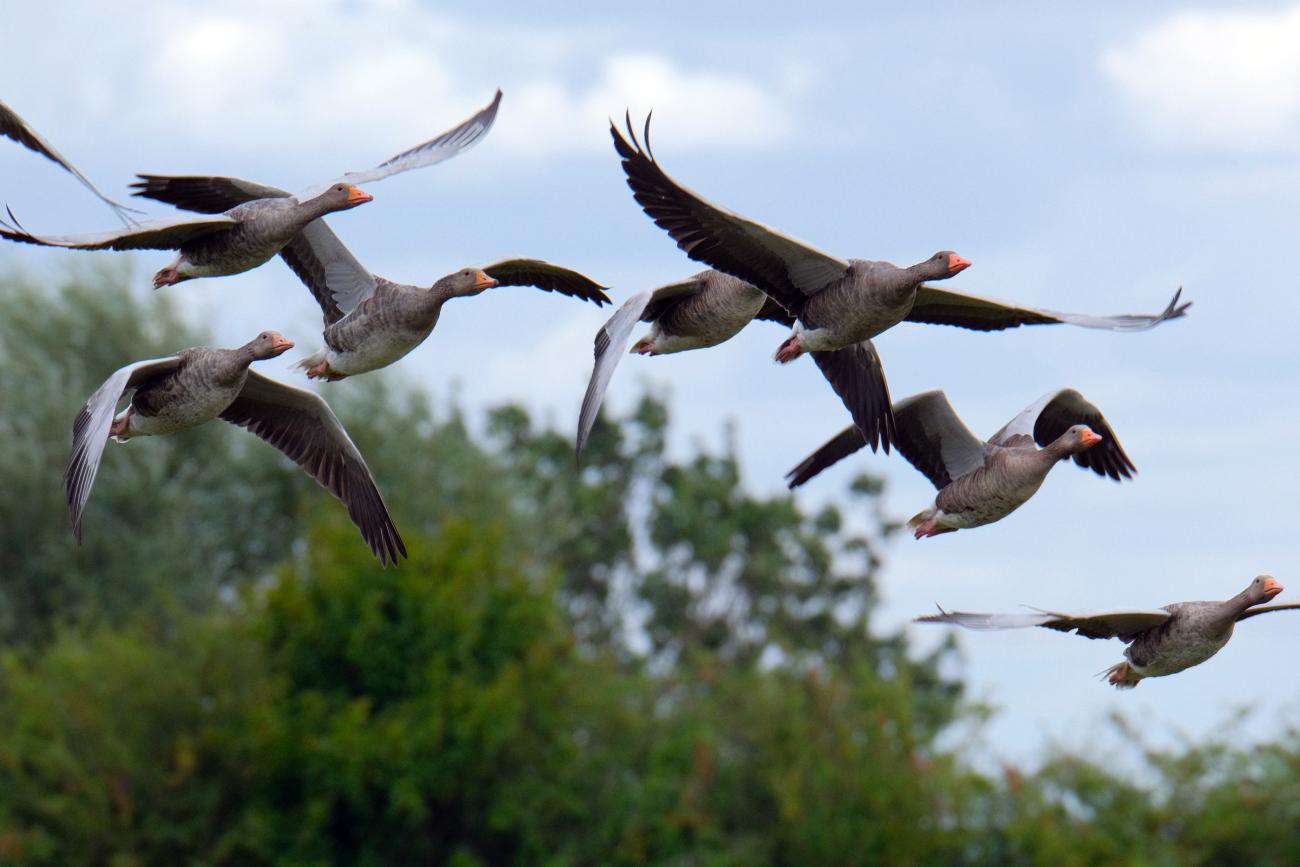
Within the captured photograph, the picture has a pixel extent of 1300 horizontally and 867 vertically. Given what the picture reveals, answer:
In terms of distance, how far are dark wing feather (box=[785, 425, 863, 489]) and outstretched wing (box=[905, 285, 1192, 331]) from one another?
3.15 feet

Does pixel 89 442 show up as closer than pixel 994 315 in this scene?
Yes

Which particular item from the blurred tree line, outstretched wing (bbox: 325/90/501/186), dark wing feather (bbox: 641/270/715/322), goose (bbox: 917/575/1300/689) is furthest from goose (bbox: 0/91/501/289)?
the blurred tree line

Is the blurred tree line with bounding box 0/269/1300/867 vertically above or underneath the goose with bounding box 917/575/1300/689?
above

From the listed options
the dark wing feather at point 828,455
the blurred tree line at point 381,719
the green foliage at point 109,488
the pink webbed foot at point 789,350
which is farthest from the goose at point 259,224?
the green foliage at point 109,488

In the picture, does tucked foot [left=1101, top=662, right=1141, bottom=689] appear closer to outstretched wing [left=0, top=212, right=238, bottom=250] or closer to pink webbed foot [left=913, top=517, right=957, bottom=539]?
pink webbed foot [left=913, top=517, right=957, bottom=539]

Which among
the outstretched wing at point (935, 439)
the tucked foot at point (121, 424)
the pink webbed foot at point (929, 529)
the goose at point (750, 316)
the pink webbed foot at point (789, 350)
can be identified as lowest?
the pink webbed foot at point (929, 529)

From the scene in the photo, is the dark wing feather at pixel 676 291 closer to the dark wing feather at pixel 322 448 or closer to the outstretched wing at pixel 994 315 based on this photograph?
the outstretched wing at pixel 994 315

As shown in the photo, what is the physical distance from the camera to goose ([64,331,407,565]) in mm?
7961

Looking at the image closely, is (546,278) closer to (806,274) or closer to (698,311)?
(698,311)

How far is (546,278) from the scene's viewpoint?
9.80 m

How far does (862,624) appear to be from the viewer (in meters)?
44.9

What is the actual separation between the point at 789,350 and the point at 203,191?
346 cm

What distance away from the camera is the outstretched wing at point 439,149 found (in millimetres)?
9086

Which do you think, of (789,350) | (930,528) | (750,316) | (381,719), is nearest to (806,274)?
(789,350)
